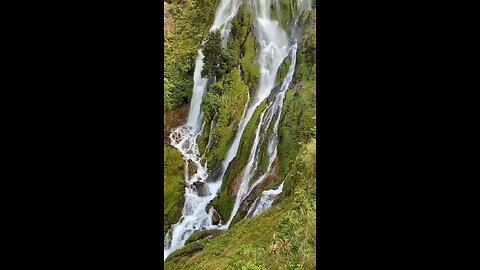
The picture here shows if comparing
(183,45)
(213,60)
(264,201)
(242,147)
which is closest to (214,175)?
(242,147)

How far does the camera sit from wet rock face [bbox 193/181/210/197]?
4688mm

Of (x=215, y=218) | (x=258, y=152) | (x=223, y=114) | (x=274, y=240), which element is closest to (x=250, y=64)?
(x=223, y=114)

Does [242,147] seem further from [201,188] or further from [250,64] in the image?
[250,64]

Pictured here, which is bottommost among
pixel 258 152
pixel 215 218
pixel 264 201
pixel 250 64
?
pixel 215 218

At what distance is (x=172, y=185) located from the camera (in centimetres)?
464

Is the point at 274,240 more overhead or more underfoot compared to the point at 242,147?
more underfoot

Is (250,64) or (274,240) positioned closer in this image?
(274,240)

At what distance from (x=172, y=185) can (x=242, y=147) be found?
610 mm

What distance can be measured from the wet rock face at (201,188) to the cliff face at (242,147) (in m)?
0.10

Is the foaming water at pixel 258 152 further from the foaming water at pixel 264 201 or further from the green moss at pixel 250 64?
the green moss at pixel 250 64

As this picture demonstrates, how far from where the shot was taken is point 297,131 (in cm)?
473

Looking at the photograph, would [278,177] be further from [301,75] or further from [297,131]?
[301,75]
